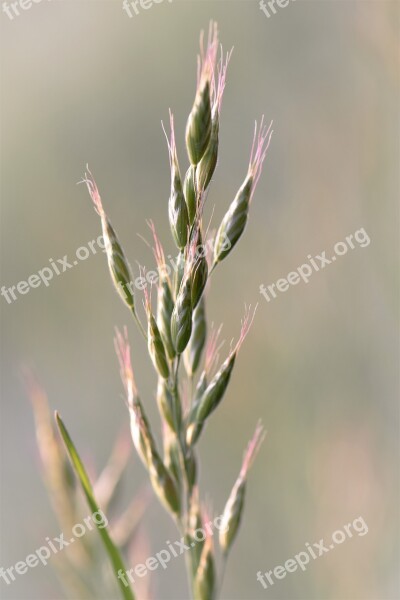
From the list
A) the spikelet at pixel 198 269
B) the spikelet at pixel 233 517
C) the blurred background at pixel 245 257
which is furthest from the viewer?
the blurred background at pixel 245 257

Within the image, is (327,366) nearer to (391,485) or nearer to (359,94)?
(391,485)

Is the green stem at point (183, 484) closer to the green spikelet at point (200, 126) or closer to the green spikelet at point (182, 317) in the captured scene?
the green spikelet at point (182, 317)

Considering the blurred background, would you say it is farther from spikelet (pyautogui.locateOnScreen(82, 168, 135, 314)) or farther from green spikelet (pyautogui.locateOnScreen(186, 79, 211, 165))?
green spikelet (pyautogui.locateOnScreen(186, 79, 211, 165))

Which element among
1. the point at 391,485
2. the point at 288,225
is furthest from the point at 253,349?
the point at 391,485

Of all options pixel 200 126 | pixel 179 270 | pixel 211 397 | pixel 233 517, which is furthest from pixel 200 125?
pixel 233 517

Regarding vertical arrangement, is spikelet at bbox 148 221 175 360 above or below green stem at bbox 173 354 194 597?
above

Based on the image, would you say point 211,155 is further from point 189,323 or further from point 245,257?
point 245,257

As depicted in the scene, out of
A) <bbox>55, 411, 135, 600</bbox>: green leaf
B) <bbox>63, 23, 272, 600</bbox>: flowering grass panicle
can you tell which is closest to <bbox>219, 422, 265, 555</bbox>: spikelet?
<bbox>63, 23, 272, 600</bbox>: flowering grass panicle

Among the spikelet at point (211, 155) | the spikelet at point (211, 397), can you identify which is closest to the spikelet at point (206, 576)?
the spikelet at point (211, 397)
